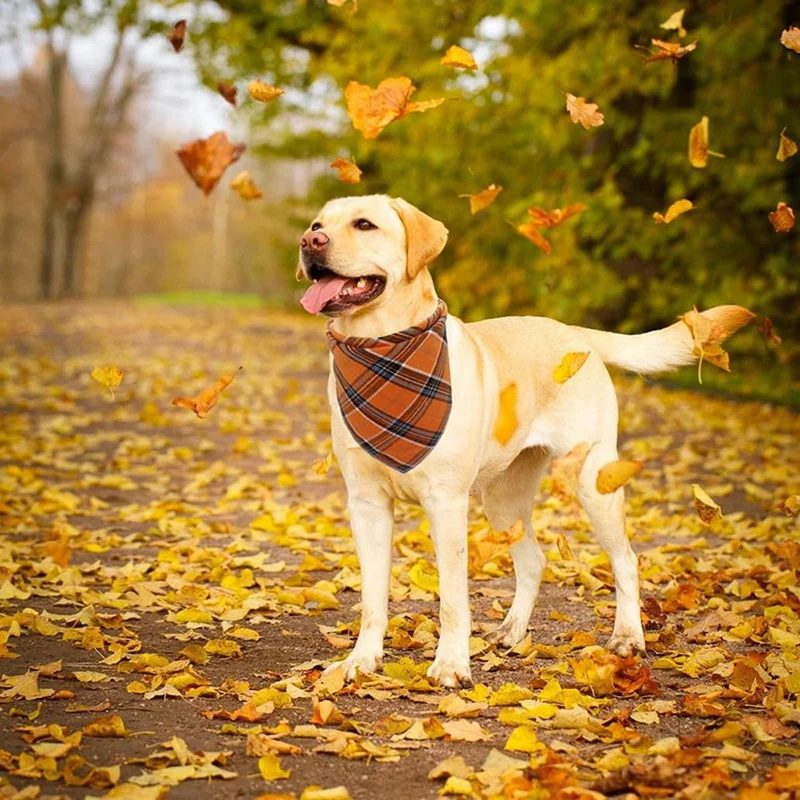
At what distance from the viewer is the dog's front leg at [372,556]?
4164mm

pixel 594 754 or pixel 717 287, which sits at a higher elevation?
pixel 717 287

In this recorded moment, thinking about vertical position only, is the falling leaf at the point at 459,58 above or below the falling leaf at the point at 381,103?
above

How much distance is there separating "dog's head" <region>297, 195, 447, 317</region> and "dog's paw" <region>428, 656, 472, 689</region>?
138 cm

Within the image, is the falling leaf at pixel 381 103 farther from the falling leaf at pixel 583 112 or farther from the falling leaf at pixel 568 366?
the falling leaf at pixel 568 366

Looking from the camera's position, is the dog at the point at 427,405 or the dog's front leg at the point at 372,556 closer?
the dog at the point at 427,405

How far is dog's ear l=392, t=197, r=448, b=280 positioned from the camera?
397 cm

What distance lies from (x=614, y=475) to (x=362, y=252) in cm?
132

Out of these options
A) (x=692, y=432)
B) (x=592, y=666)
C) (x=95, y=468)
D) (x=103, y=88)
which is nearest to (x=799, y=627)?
(x=592, y=666)

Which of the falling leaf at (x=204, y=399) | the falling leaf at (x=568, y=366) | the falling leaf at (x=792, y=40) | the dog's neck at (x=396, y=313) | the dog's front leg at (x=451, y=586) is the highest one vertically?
the falling leaf at (x=792, y=40)

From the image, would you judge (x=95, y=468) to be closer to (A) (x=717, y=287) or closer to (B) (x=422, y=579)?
(B) (x=422, y=579)

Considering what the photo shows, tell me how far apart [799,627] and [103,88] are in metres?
34.4

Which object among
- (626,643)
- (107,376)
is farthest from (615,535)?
(107,376)

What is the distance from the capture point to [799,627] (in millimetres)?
4691

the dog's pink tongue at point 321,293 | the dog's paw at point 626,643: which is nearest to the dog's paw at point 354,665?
the dog's paw at point 626,643
